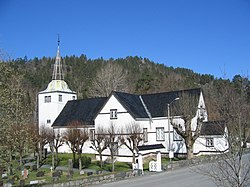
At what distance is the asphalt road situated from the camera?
19641mm

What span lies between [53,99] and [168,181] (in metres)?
33.0

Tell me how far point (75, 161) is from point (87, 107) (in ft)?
42.9

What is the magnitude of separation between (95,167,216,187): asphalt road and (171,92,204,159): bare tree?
736 cm

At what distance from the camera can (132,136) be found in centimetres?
3288

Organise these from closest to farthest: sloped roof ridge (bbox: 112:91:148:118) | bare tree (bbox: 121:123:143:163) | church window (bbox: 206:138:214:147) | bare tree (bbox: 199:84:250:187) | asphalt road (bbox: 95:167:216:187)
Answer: bare tree (bbox: 199:84:250:187) < asphalt road (bbox: 95:167:216:187) < bare tree (bbox: 121:123:143:163) < church window (bbox: 206:138:214:147) < sloped roof ridge (bbox: 112:91:148:118)

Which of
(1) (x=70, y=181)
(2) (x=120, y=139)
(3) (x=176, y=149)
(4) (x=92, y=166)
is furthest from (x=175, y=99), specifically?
(1) (x=70, y=181)

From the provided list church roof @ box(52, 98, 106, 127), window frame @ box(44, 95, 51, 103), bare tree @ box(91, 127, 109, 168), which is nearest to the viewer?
bare tree @ box(91, 127, 109, 168)

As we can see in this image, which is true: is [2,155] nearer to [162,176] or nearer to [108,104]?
[162,176]

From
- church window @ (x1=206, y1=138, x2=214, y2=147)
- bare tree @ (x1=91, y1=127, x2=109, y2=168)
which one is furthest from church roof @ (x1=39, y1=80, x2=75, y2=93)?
church window @ (x1=206, y1=138, x2=214, y2=147)

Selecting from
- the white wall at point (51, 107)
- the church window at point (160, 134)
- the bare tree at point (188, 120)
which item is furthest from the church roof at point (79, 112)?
the bare tree at point (188, 120)

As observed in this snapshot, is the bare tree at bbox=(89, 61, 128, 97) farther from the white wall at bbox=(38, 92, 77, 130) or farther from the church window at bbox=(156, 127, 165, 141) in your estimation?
the church window at bbox=(156, 127, 165, 141)

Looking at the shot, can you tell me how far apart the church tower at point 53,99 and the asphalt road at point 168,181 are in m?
29.1

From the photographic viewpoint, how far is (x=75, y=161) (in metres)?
35.3

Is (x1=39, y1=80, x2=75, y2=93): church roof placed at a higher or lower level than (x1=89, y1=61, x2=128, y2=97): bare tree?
lower
